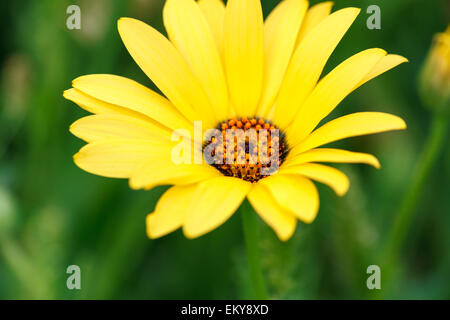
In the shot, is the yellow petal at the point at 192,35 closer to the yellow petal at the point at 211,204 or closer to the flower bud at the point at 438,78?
the yellow petal at the point at 211,204

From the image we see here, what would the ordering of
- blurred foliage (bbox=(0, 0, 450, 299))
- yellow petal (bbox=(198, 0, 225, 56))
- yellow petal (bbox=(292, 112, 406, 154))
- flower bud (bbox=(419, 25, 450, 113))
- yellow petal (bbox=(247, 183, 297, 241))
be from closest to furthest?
yellow petal (bbox=(247, 183, 297, 241))
yellow petal (bbox=(292, 112, 406, 154))
yellow petal (bbox=(198, 0, 225, 56))
flower bud (bbox=(419, 25, 450, 113))
blurred foliage (bbox=(0, 0, 450, 299))

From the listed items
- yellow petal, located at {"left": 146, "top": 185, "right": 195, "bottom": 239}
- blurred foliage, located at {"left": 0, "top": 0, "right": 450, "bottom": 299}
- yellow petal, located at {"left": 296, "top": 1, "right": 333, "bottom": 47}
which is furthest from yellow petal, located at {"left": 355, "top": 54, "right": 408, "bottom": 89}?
blurred foliage, located at {"left": 0, "top": 0, "right": 450, "bottom": 299}

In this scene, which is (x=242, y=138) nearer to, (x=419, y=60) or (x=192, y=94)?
(x=192, y=94)

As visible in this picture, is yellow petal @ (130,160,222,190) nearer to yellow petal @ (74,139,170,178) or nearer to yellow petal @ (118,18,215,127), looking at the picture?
yellow petal @ (74,139,170,178)

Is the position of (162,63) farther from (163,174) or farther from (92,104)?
(163,174)

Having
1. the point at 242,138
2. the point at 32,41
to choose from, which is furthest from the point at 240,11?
the point at 32,41

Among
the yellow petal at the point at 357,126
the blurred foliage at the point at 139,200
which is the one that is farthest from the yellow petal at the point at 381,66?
the blurred foliage at the point at 139,200

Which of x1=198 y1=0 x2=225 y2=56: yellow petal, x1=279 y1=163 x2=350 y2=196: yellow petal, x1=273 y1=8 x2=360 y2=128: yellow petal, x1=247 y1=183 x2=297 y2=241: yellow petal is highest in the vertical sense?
x1=198 y1=0 x2=225 y2=56: yellow petal
